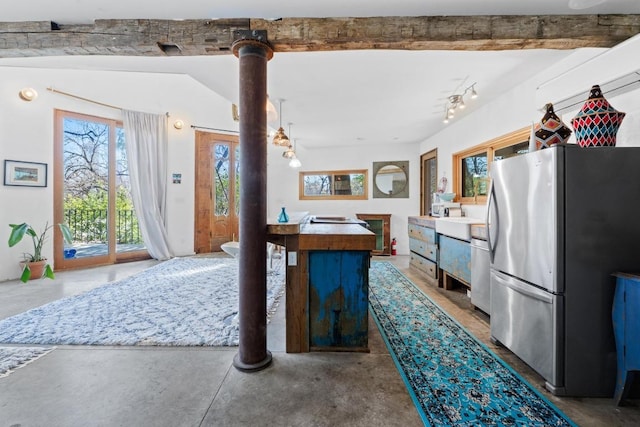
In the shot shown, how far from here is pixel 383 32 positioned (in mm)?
2131

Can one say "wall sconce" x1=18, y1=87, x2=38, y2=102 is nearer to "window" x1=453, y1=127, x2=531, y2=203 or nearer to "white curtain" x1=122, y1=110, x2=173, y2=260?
"white curtain" x1=122, y1=110, x2=173, y2=260

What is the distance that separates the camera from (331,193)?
7.22 meters

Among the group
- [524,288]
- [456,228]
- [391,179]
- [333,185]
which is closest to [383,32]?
[524,288]

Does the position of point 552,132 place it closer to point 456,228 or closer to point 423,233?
point 456,228

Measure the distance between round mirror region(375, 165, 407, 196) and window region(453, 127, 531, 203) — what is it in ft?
6.11

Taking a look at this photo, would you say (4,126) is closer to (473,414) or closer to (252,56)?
(252,56)

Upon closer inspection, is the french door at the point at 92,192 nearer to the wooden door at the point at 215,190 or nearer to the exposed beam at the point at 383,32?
the wooden door at the point at 215,190

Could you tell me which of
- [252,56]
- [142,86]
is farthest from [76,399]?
[142,86]

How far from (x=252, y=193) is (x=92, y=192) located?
4878mm

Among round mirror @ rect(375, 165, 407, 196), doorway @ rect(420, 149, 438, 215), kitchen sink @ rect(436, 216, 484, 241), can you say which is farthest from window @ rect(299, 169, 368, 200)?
kitchen sink @ rect(436, 216, 484, 241)

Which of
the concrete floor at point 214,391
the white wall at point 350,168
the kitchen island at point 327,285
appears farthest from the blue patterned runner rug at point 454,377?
the white wall at point 350,168

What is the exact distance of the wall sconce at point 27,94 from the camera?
4.27 meters

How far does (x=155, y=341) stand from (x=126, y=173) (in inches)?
174

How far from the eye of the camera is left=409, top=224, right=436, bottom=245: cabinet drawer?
13.8 ft
